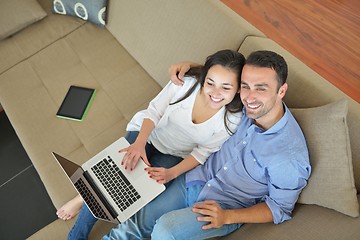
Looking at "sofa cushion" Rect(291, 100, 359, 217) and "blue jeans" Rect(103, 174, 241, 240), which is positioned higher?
"blue jeans" Rect(103, 174, 241, 240)

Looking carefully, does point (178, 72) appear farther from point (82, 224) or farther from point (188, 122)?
point (82, 224)

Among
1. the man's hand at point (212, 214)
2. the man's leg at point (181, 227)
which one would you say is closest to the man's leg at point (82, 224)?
the man's leg at point (181, 227)

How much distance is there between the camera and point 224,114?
1.36 metres

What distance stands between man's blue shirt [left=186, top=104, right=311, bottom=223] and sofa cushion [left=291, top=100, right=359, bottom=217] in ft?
0.14

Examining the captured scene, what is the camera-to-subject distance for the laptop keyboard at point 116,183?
141 cm

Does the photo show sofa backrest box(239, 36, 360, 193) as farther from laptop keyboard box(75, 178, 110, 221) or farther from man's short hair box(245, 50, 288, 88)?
laptop keyboard box(75, 178, 110, 221)

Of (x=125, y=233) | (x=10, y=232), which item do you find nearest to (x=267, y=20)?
(x=125, y=233)

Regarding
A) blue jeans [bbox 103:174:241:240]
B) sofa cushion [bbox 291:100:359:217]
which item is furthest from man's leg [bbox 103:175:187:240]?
sofa cushion [bbox 291:100:359:217]

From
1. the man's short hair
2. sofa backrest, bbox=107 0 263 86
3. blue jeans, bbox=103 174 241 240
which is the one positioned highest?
sofa backrest, bbox=107 0 263 86

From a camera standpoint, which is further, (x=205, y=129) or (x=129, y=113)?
(x=129, y=113)

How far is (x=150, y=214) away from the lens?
1.41 metres

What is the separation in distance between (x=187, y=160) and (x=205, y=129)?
17 centimetres

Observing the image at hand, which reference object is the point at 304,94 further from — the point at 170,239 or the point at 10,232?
the point at 10,232

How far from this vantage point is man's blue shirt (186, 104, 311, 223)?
3.73ft
